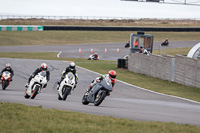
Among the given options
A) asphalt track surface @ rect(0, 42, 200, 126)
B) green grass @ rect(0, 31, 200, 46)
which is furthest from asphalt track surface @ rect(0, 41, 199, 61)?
asphalt track surface @ rect(0, 42, 200, 126)

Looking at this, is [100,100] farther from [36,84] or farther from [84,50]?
[84,50]

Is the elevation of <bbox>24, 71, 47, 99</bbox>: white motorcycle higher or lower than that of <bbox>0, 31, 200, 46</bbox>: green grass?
higher

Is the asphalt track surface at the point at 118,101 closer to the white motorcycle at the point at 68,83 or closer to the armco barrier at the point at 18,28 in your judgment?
the white motorcycle at the point at 68,83

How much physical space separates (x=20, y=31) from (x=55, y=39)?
8.28 metres

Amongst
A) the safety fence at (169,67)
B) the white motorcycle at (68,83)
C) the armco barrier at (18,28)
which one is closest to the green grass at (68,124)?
the white motorcycle at (68,83)

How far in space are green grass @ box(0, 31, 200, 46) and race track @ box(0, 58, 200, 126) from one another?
31548mm

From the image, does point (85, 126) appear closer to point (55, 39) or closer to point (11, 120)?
point (11, 120)

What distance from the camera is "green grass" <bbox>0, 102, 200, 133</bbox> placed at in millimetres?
7992

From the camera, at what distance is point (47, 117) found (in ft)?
30.9

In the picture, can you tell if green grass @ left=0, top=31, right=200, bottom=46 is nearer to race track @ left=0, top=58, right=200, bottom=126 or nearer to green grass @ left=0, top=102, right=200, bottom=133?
race track @ left=0, top=58, right=200, bottom=126

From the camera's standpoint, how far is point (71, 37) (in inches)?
2608

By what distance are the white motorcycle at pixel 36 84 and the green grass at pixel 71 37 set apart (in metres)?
43.5

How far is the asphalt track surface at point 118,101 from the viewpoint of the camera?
11.0 m

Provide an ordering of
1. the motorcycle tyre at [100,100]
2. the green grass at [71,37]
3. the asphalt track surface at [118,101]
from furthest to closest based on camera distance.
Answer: the green grass at [71,37] → the motorcycle tyre at [100,100] → the asphalt track surface at [118,101]
